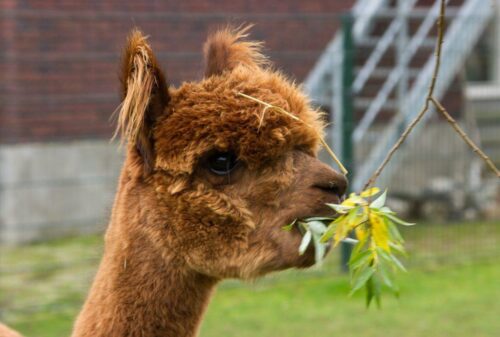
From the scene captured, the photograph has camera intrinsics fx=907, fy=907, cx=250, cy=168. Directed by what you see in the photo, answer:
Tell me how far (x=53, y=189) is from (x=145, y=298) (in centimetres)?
709

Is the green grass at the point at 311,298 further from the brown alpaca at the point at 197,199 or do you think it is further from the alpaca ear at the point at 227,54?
the brown alpaca at the point at 197,199

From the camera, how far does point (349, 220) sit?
2805 millimetres

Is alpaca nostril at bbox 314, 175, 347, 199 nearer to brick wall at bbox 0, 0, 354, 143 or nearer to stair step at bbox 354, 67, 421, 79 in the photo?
brick wall at bbox 0, 0, 354, 143

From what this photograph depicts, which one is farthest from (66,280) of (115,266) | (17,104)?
(115,266)

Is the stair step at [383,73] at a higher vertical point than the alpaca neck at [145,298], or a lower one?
higher

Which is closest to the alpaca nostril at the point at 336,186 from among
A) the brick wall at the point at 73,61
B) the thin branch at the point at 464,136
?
the thin branch at the point at 464,136

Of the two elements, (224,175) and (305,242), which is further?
(224,175)

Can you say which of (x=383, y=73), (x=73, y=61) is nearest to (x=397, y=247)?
(x=73, y=61)

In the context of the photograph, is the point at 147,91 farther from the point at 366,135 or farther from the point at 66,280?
the point at 366,135

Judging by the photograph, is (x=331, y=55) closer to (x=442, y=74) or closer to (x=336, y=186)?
(x=442, y=74)

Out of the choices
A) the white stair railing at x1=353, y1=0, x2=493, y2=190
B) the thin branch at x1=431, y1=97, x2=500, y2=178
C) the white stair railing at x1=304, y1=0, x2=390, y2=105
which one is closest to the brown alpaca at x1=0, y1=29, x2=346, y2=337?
the thin branch at x1=431, y1=97, x2=500, y2=178

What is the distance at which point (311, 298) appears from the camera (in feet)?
26.6

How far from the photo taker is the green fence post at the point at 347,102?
888 cm

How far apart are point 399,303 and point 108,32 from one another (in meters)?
5.46
